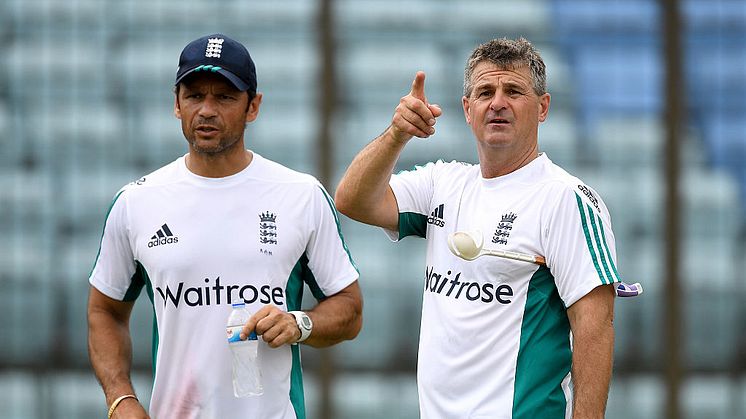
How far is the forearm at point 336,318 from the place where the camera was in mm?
3709

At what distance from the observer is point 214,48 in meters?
3.69

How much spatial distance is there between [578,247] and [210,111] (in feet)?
3.68

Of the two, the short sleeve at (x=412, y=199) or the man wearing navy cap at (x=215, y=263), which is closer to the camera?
the man wearing navy cap at (x=215, y=263)

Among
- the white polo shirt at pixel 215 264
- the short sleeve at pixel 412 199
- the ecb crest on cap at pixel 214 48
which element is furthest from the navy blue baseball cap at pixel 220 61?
the short sleeve at pixel 412 199

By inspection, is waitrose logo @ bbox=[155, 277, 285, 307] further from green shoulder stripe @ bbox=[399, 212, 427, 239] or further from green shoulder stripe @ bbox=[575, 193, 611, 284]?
green shoulder stripe @ bbox=[575, 193, 611, 284]

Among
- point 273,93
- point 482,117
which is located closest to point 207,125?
point 482,117

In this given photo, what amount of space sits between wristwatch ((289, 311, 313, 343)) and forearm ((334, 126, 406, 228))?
34 centimetres

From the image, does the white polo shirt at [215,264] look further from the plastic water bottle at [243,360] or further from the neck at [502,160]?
the neck at [502,160]

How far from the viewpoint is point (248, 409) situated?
3641mm

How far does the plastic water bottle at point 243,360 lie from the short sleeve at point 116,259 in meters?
0.41

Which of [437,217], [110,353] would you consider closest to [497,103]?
[437,217]

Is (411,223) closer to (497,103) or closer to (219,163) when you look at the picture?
(497,103)

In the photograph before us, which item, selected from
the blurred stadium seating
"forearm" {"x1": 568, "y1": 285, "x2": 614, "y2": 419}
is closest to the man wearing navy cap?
"forearm" {"x1": 568, "y1": 285, "x2": 614, "y2": 419}

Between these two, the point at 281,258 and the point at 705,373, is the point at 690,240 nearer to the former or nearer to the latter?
the point at 705,373
